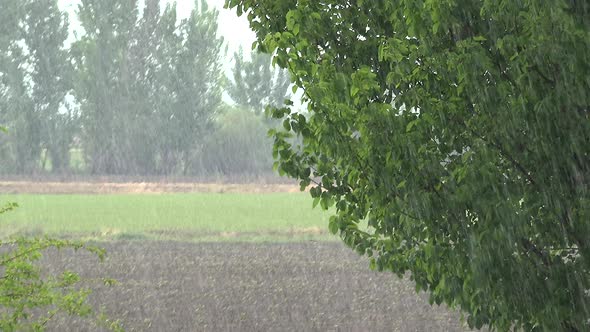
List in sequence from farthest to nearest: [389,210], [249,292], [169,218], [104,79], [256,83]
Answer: [256,83] < [104,79] < [169,218] < [249,292] < [389,210]

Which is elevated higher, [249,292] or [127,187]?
[127,187]

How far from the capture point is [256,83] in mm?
73125

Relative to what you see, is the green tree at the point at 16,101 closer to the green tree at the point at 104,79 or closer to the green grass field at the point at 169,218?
the green tree at the point at 104,79

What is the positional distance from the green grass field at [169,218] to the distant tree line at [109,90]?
7909 mm

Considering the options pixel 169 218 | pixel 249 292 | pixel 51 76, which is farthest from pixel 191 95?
pixel 249 292

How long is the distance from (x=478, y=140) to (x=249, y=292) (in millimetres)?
10595

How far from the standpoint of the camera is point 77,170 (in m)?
57.6

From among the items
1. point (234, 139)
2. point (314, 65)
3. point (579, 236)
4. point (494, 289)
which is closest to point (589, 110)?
point (579, 236)

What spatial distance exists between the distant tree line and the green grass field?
7909mm

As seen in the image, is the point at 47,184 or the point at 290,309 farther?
the point at 47,184

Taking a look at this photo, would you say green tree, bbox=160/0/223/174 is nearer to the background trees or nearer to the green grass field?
the background trees

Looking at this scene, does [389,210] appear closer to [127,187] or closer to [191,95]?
[127,187]

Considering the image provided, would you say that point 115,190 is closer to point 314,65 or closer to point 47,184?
point 47,184

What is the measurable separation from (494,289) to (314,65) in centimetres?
154
